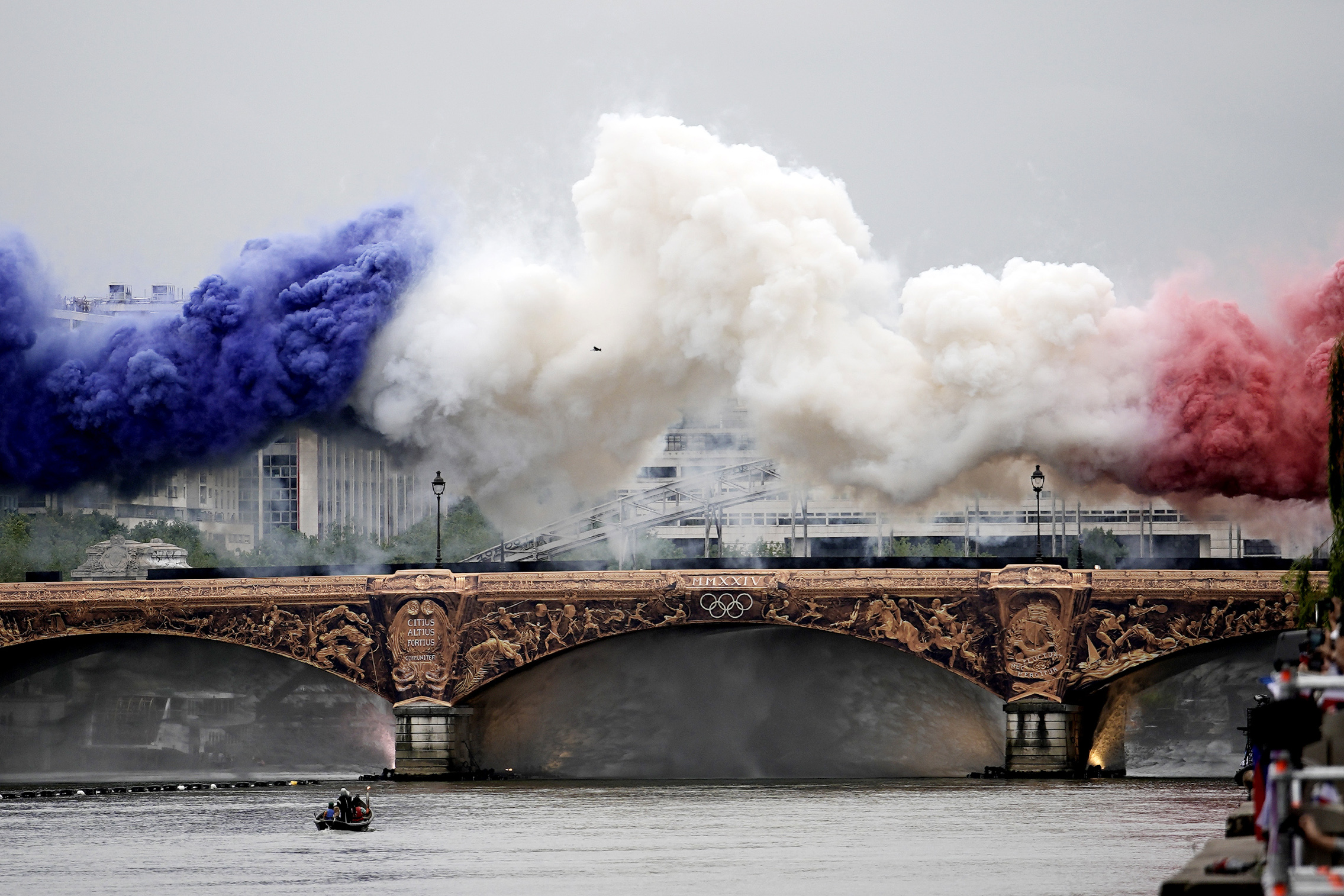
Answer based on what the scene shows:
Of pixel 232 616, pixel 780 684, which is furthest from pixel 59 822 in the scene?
pixel 780 684

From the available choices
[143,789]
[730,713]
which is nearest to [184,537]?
[143,789]

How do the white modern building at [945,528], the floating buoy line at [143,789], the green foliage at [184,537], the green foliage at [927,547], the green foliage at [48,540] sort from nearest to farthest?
1. the floating buoy line at [143,789]
2. the green foliage at [48,540]
3. the green foliage at [184,537]
4. the white modern building at [945,528]
5. the green foliage at [927,547]

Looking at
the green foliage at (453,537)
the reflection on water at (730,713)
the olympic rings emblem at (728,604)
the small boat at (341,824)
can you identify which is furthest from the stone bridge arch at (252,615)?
the green foliage at (453,537)

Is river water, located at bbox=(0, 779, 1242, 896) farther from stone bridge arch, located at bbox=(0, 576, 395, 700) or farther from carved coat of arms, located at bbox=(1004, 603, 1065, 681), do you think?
stone bridge arch, located at bbox=(0, 576, 395, 700)

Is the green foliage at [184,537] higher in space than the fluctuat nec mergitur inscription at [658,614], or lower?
higher

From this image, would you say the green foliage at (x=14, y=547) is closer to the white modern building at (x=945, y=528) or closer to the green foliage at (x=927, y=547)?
the white modern building at (x=945, y=528)

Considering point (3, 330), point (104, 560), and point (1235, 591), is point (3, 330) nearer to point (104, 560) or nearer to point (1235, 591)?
point (104, 560)

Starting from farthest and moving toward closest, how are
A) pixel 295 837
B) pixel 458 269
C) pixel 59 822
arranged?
pixel 458 269 < pixel 59 822 < pixel 295 837
